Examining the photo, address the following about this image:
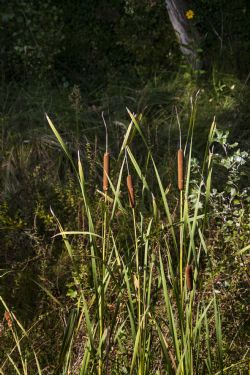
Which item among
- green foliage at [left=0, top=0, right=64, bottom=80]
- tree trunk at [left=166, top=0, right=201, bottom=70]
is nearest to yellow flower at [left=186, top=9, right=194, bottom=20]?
tree trunk at [left=166, top=0, right=201, bottom=70]

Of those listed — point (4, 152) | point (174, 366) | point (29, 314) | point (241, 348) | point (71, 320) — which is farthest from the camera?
point (4, 152)

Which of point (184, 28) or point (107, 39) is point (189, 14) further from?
point (107, 39)

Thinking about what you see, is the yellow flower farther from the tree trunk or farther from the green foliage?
the green foliage

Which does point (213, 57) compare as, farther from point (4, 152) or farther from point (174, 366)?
point (174, 366)

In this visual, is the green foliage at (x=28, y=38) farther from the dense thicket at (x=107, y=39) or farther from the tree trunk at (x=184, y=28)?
the tree trunk at (x=184, y=28)

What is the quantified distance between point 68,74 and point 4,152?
266cm

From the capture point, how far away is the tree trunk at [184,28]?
23.1 feet

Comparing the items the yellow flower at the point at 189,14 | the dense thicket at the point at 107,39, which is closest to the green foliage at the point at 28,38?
the dense thicket at the point at 107,39

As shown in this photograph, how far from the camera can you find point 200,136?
5848mm

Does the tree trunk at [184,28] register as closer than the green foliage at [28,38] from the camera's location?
Yes

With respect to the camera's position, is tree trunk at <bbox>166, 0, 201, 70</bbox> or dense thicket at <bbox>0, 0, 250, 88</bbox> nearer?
tree trunk at <bbox>166, 0, 201, 70</bbox>

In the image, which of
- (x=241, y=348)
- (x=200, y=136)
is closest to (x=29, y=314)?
(x=241, y=348)

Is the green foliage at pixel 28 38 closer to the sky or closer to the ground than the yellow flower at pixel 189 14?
closer to the ground

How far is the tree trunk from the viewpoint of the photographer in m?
7.04
